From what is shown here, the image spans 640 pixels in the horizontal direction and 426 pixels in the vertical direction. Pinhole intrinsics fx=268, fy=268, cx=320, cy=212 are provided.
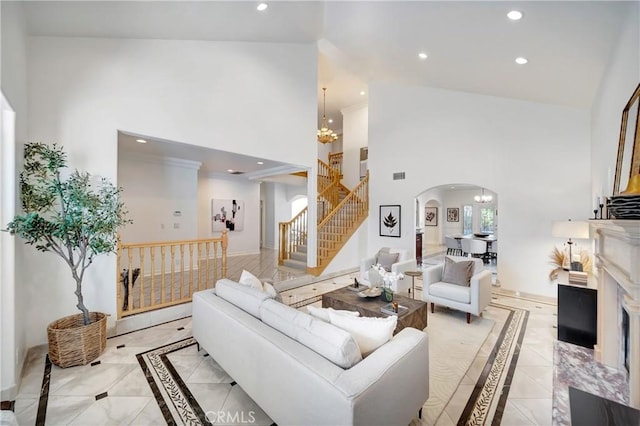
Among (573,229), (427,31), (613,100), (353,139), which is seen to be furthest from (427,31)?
(353,139)

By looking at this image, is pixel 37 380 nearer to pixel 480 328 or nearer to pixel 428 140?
pixel 480 328

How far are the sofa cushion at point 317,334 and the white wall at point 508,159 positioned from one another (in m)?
5.06

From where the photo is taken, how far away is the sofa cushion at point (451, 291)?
387cm

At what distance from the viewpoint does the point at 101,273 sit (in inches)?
132

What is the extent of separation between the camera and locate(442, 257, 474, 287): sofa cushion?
4.11 m

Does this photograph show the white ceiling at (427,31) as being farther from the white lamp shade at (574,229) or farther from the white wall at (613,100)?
the white lamp shade at (574,229)

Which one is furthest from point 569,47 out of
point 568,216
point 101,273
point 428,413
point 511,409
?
point 101,273

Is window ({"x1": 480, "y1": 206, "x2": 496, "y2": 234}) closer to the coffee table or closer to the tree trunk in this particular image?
the coffee table

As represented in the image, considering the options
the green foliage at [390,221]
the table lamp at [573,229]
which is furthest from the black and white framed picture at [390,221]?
the table lamp at [573,229]

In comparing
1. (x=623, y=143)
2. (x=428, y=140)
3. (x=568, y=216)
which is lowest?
(x=568, y=216)

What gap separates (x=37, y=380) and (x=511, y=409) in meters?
4.21

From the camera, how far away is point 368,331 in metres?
1.91

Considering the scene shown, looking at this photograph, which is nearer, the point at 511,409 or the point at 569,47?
the point at 511,409

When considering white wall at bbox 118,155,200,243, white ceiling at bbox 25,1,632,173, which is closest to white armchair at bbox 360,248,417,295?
white ceiling at bbox 25,1,632,173
